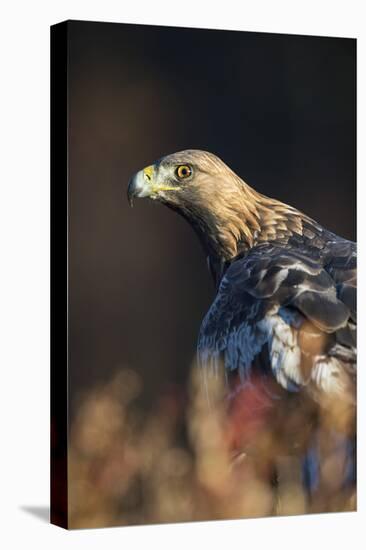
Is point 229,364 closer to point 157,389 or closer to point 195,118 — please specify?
point 157,389

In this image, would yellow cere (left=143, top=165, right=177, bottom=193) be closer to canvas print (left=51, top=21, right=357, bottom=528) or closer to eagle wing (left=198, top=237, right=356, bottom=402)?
canvas print (left=51, top=21, right=357, bottom=528)

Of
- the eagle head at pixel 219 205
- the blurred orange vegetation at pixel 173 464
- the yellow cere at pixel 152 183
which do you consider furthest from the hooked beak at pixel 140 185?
the blurred orange vegetation at pixel 173 464

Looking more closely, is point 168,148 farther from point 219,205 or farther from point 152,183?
point 219,205

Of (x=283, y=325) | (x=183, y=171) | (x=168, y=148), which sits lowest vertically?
(x=283, y=325)

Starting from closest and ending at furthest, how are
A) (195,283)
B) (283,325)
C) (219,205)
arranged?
(283,325) < (195,283) < (219,205)

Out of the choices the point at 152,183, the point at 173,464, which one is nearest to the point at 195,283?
the point at 152,183

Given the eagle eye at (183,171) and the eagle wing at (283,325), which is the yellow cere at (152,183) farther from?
the eagle wing at (283,325)
